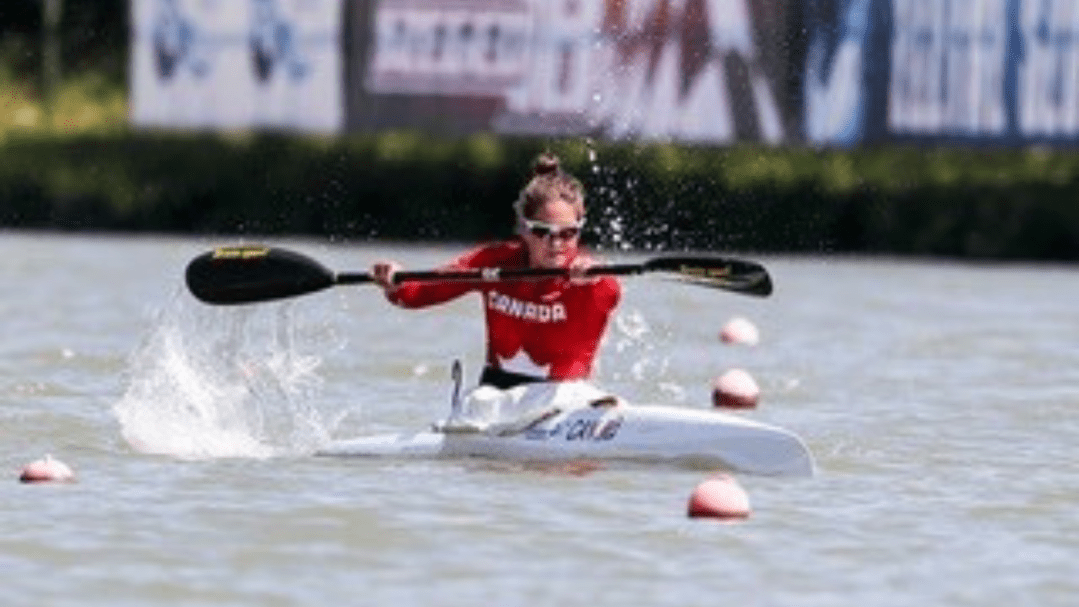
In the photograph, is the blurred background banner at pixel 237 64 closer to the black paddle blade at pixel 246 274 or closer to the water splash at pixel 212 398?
the water splash at pixel 212 398

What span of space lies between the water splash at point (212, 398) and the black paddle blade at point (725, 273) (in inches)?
71.1

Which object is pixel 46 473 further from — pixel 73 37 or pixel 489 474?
pixel 73 37

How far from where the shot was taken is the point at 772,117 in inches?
1415

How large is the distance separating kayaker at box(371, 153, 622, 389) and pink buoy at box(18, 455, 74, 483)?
1748mm

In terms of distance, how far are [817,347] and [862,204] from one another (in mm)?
11228

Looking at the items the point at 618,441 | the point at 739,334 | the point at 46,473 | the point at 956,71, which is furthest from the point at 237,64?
the point at 46,473

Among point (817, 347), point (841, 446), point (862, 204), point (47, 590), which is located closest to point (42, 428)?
point (841, 446)

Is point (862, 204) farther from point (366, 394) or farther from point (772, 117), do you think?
point (366, 394)

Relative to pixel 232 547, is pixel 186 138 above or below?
below

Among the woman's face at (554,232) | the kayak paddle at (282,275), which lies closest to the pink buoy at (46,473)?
the kayak paddle at (282,275)

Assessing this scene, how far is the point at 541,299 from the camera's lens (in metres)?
15.9

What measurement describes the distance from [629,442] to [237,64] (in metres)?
22.8

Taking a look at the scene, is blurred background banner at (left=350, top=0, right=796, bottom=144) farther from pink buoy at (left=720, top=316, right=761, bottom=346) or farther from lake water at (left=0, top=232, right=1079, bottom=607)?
pink buoy at (left=720, top=316, right=761, bottom=346)

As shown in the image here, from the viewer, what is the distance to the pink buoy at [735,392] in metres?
19.1
